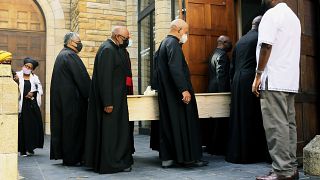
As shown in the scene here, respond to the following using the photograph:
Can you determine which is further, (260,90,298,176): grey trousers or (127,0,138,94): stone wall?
(127,0,138,94): stone wall

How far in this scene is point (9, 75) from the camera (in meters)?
3.62

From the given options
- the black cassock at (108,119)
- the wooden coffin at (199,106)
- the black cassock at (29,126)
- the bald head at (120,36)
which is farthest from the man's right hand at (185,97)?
the black cassock at (29,126)

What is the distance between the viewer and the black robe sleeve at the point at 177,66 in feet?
15.7

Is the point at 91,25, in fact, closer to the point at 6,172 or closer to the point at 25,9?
the point at 25,9

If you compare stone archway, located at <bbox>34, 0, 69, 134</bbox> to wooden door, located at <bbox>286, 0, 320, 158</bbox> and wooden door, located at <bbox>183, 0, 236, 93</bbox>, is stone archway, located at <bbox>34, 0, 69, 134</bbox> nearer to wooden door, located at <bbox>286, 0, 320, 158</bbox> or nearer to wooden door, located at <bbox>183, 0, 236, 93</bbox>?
wooden door, located at <bbox>183, 0, 236, 93</bbox>

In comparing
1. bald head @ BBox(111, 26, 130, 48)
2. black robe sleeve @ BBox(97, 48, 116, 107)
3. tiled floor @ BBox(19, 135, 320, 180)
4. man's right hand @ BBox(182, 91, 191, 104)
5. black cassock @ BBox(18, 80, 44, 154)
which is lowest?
tiled floor @ BBox(19, 135, 320, 180)

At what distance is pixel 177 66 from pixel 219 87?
1.43 m

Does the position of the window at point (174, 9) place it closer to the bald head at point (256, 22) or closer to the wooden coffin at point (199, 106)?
the bald head at point (256, 22)

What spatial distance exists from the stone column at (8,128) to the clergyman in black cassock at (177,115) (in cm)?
193

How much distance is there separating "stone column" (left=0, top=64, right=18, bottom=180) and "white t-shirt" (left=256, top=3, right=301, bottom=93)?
235cm

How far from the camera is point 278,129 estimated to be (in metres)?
3.66

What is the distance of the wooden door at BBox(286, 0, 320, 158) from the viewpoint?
4.54 metres

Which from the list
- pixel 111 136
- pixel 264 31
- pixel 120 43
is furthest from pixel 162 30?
pixel 264 31

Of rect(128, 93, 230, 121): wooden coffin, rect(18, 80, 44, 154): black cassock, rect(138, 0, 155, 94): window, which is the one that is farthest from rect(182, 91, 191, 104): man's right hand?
rect(138, 0, 155, 94): window
